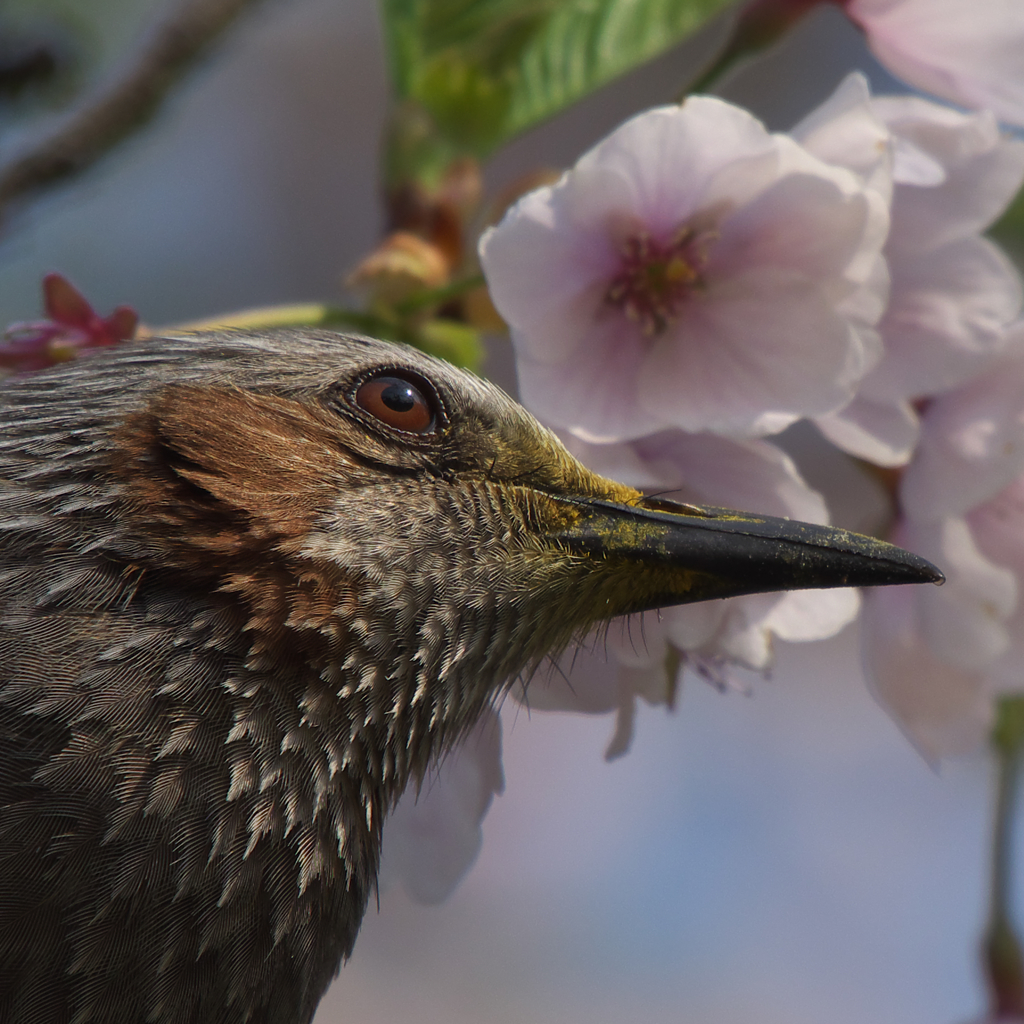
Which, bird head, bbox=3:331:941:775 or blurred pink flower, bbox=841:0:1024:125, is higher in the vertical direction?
blurred pink flower, bbox=841:0:1024:125

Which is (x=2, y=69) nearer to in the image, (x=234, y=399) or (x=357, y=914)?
(x=234, y=399)

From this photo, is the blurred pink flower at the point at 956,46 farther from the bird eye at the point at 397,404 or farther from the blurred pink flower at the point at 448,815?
the blurred pink flower at the point at 448,815

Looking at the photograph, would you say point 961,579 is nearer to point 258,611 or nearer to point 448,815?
point 448,815

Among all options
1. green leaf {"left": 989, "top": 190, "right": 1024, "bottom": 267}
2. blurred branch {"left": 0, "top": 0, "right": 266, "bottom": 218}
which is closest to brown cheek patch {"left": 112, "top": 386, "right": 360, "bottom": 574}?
blurred branch {"left": 0, "top": 0, "right": 266, "bottom": 218}

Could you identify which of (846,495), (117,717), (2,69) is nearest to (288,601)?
(117,717)

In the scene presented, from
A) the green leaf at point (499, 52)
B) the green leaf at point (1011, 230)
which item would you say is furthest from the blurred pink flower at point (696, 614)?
the green leaf at point (1011, 230)

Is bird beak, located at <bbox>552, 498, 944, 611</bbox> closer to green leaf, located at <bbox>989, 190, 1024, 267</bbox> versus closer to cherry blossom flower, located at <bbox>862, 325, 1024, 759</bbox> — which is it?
cherry blossom flower, located at <bbox>862, 325, 1024, 759</bbox>
